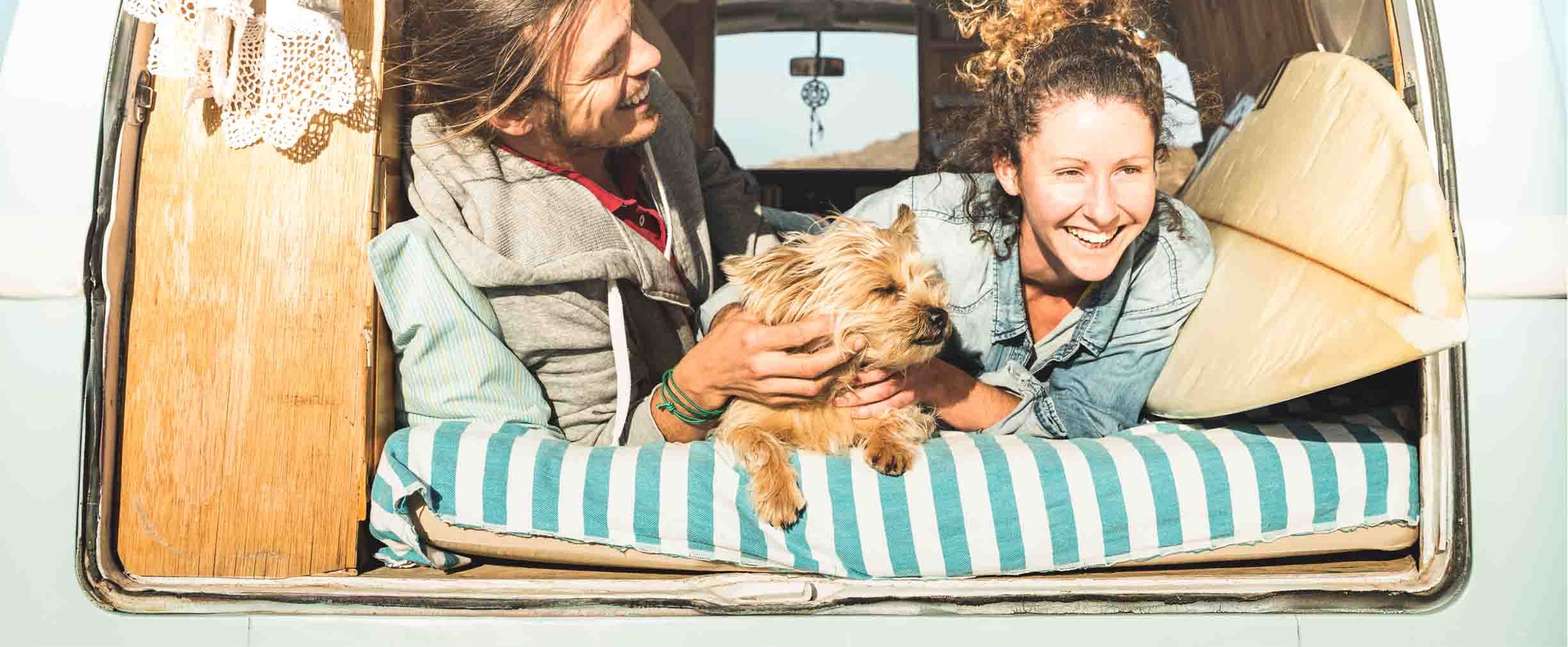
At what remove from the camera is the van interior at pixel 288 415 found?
2018mm

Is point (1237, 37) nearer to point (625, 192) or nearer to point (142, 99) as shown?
point (625, 192)

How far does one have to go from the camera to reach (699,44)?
471 centimetres

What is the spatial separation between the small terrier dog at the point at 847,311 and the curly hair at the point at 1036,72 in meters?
0.30

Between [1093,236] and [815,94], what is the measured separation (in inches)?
137

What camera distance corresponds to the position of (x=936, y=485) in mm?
2211

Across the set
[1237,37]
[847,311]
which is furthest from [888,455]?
[1237,37]

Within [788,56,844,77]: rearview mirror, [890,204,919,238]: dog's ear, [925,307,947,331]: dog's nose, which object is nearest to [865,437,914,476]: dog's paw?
[925,307,947,331]: dog's nose

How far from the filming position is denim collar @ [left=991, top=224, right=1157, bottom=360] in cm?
268

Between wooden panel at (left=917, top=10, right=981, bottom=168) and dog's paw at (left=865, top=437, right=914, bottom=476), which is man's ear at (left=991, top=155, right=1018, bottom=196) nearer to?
dog's paw at (left=865, top=437, right=914, bottom=476)

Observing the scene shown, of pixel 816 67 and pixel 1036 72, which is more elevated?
pixel 816 67

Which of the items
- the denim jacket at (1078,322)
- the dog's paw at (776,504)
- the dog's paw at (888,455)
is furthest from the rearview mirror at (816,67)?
the dog's paw at (776,504)

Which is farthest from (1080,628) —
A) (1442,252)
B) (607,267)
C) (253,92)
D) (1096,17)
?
(253,92)

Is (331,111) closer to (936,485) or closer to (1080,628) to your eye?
(936,485)

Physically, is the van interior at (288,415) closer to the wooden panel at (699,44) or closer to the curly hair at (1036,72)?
the curly hair at (1036,72)
